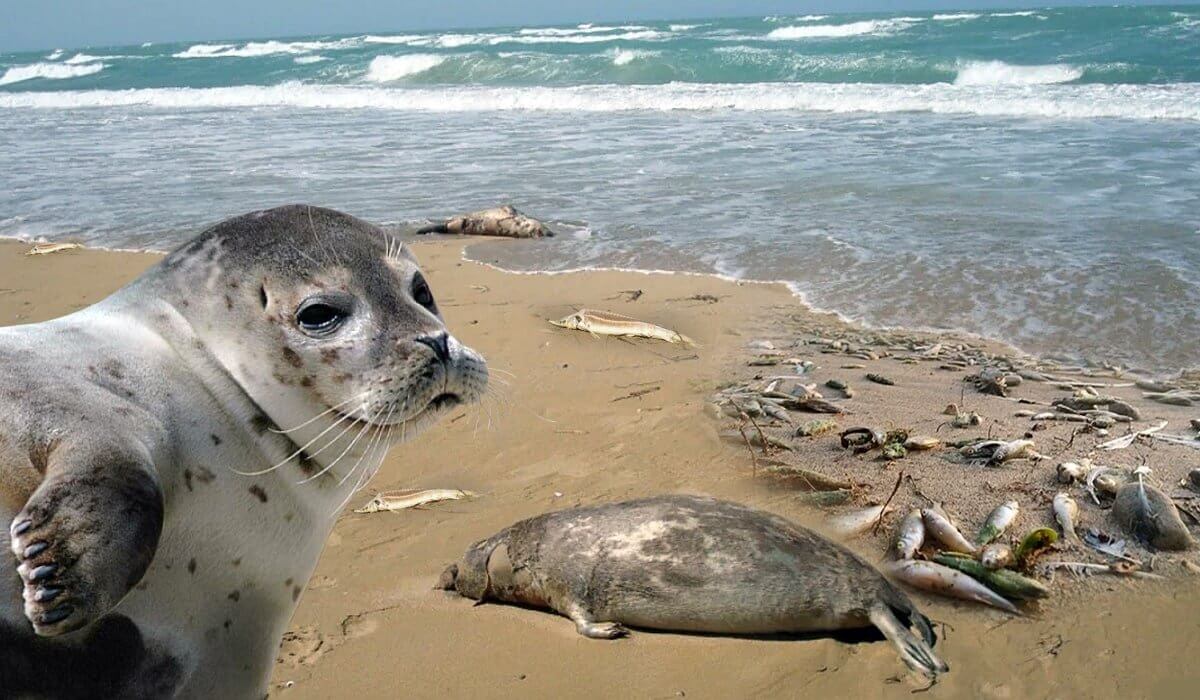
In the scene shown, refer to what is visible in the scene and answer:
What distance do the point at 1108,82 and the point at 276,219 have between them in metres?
24.9

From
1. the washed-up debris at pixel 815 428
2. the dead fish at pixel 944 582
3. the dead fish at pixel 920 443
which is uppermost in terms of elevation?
the dead fish at pixel 944 582

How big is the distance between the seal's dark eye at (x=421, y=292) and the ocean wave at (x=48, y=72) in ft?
163

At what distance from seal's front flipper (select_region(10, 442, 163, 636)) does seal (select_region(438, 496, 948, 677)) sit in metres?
2.09

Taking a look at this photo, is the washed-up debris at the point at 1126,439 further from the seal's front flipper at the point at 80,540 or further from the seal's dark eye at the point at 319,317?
the seal's front flipper at the point at 80,540

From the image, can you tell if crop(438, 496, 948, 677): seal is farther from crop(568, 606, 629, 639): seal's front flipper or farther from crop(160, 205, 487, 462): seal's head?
crop(160, 205, 487, 462): seal's head

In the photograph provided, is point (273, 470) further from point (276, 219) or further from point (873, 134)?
point (873, 134)

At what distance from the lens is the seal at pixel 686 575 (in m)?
3.45

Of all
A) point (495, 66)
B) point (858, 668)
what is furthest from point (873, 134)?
point (495, 66)

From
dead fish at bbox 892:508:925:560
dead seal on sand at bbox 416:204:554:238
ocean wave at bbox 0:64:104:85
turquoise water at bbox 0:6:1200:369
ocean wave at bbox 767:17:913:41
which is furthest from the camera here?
ocean wave at bbox 0:64:104:85

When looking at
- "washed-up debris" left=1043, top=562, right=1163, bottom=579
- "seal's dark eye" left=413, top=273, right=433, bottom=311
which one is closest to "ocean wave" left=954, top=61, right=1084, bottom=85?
"washed-up debris" left=1043, top=562, right=1163, bottom=579

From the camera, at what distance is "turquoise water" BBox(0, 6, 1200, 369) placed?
800 centimetres

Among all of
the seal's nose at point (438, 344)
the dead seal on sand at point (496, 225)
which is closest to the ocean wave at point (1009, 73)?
the dead seal on sand at point (496, 225)

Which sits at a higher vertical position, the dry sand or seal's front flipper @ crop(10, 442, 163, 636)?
seal's front flipper @ crop(10, 442, 163, 636)

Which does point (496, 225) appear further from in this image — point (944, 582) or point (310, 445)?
point (310, 445)
